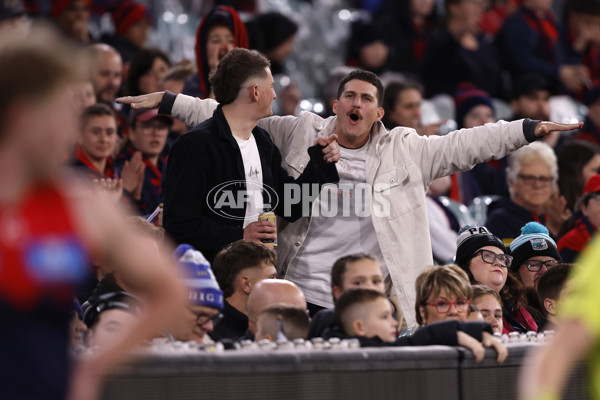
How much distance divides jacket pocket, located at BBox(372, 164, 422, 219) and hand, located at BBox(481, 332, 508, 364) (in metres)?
1.92

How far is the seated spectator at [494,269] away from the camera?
6.41 metres

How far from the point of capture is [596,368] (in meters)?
2.93

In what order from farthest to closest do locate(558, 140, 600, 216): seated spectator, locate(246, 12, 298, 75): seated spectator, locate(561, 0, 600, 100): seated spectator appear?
locate(561, 0, 600, 100): seated spectator < locate(246, 12, 298, 75): seated spectator < locate(558, 140, 600, 216): seated spectator

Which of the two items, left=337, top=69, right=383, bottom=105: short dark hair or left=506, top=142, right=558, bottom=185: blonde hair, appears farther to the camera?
left=506, top=142, right=558, bottom=185: blonde hair

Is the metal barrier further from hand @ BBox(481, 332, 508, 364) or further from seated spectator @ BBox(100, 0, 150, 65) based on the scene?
seated spectator @ BBox(100, 0, 150, 65)

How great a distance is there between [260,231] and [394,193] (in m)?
0.93

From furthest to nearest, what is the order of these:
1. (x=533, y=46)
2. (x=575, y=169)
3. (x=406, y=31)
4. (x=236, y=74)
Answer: (x=533, y=46), (x=406, y=31), (x=575, y=169), (x=236, y=74)

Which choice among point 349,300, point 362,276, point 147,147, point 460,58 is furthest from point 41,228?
point 460,58

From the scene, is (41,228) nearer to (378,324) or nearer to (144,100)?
(378,324)

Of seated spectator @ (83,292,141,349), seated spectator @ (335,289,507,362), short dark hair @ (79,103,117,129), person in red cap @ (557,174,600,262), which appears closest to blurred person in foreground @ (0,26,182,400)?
seated spectator @ (83,292,141,349)

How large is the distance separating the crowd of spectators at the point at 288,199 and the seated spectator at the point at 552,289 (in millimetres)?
13

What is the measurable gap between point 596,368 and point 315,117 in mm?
3855

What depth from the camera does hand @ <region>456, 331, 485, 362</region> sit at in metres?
4.25

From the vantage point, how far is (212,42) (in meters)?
8.06
